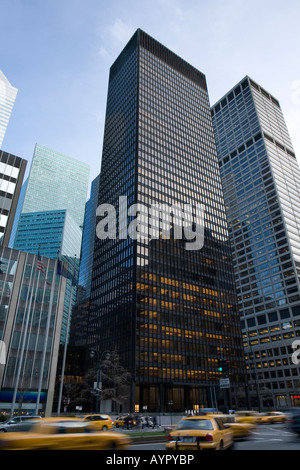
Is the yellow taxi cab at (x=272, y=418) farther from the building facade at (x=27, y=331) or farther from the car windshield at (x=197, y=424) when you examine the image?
the building facade at (x=27, y=331)

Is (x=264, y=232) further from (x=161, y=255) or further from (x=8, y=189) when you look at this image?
(x=8, y=189)

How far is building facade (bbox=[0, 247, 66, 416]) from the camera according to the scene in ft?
159

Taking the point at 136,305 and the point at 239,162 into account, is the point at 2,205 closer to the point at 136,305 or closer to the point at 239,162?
the point at 136,305

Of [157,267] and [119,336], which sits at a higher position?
[157,267]

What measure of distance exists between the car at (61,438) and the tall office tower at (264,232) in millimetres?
90803

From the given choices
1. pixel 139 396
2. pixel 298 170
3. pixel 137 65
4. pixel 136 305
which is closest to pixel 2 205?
pixel 136 305

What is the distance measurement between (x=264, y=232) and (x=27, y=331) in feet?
362

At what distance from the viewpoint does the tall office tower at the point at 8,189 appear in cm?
6138

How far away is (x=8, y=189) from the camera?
63.0 metres

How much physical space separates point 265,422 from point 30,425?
3265cm

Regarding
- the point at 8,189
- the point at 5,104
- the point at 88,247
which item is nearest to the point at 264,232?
the point at 88,247

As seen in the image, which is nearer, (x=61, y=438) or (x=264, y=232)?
(x=61, y=438)

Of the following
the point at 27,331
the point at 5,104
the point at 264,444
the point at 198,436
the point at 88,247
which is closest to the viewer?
the point at 198,436

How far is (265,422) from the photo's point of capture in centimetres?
3566
